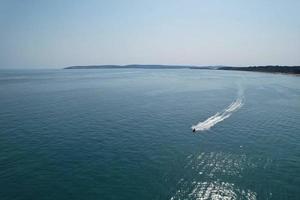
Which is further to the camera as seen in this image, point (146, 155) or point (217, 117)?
point (217, 117)

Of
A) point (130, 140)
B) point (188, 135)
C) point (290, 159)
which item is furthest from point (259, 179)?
point (130, 140)

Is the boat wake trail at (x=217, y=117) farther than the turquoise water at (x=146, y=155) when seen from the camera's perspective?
Yes

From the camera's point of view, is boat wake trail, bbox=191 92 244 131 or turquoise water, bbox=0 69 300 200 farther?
boat wake trail, bbox=191 92 244 131

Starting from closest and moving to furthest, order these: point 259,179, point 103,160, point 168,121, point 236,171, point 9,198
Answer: point 9,198 < point 259,179 < point 236,171 < point 103,160 < point 168,121

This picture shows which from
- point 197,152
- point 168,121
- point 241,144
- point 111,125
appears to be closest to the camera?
point 197,152

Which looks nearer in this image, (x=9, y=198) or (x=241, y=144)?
(x=9, y=198)

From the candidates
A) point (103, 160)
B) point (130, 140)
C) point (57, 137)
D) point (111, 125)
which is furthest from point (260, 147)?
point (57, 137)

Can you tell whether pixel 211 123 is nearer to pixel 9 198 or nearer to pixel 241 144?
pixel 241 144
